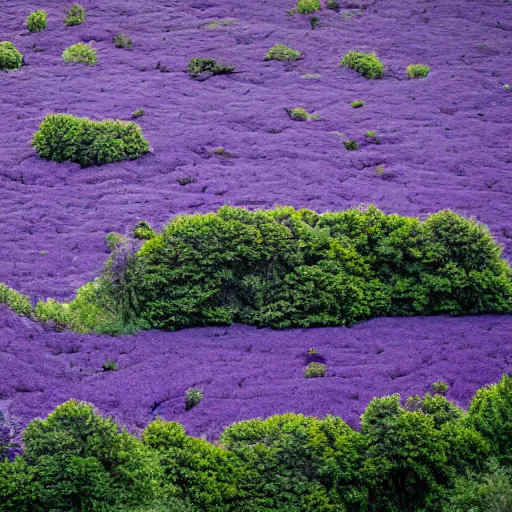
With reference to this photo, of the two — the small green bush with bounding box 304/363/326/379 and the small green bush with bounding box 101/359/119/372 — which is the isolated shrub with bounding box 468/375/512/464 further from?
the small green bush with bounding box 101/359/119/372

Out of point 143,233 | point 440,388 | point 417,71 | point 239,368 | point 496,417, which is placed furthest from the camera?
point 417,71

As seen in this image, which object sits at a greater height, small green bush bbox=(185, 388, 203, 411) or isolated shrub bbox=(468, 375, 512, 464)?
isolated shrub bbox=(468, 375, 512, 464)

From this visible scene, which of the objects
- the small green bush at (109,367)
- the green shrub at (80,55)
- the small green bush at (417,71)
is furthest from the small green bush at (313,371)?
the green shrub at (80,55)

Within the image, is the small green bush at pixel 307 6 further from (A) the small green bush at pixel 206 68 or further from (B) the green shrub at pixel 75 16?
(B) the green shrub at pixel 75 16

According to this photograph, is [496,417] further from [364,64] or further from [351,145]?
[364,64]

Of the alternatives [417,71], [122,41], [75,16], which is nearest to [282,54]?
[417,71]

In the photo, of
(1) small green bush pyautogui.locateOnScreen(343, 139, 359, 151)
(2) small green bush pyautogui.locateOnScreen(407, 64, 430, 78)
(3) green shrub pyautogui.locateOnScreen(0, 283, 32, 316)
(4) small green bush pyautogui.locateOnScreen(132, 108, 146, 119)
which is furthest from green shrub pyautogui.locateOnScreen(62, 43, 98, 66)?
(3) green shrub pyautogui.locateOnScreen(0, 283, 32, 316)
